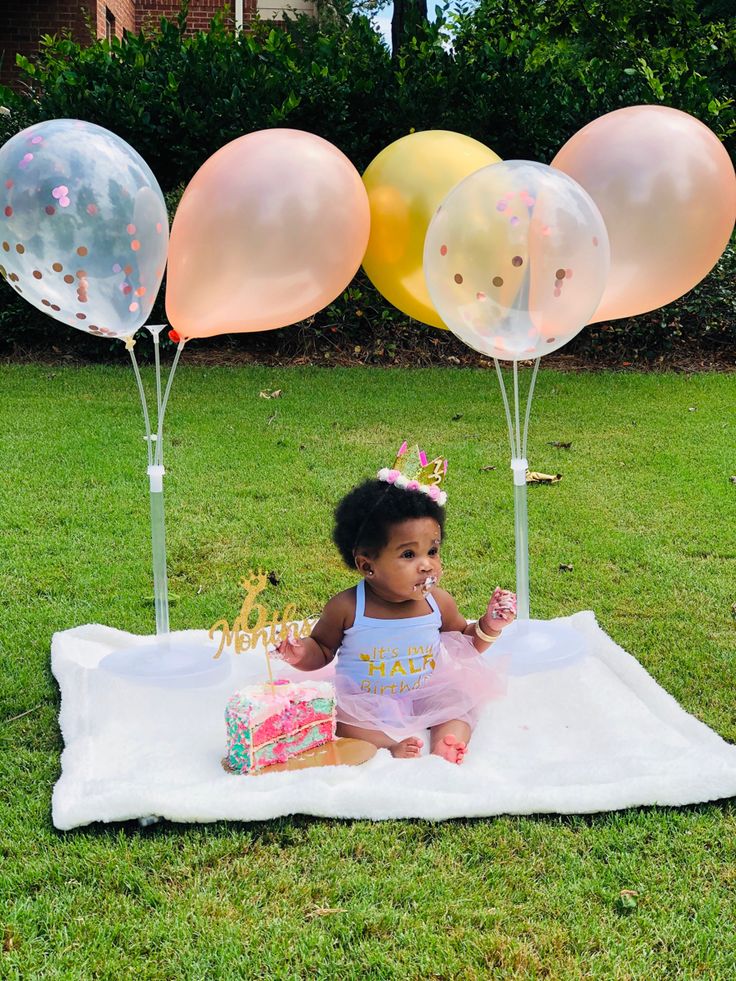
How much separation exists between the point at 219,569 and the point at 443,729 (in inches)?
66.0

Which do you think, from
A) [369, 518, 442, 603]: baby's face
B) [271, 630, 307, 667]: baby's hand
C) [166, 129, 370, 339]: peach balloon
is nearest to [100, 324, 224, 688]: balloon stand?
[166, 129, 370, 339]: peach balloon

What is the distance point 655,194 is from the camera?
9.52 feet

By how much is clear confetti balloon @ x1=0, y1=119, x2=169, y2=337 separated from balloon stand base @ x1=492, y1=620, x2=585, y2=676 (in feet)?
5.18

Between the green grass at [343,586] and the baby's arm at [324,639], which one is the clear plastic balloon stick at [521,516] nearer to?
the green grass at [343,586]

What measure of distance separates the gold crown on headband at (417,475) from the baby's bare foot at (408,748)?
67 cm

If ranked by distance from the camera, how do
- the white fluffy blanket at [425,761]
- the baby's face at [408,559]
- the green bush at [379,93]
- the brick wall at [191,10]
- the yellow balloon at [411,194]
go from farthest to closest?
the brick wall at [191,10] → the green bush at [379,93] → the yellow balloon at [411,194] → the baby's face at [408,559] → the white fluffy blanket at [425,761]

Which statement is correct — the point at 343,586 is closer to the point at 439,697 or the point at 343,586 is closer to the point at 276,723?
the point at 439,697

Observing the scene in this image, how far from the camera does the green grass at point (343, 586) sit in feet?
6.51

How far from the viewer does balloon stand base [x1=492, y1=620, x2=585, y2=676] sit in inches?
123

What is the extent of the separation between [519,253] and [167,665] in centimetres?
162

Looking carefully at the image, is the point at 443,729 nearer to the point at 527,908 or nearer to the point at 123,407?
the point at 527,908

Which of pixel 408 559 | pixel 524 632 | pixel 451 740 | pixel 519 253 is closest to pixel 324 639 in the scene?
pixel 408 559

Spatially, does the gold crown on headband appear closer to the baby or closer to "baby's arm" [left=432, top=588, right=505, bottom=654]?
the baby

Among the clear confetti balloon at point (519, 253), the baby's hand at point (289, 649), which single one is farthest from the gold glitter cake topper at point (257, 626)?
the clear confetti balloon at point (519, 253)
